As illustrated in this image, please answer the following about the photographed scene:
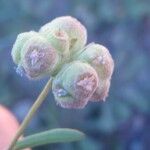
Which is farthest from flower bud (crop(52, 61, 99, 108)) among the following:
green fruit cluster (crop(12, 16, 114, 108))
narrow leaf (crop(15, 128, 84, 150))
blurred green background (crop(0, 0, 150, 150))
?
blurred green background (crop(0, 0, 150, 150))

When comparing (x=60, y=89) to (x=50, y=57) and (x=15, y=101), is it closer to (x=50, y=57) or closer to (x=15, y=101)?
Answer: (x=50, y=57)

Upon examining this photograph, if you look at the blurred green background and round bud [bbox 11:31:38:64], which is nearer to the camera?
round bud [bbox 11:31:38:64]

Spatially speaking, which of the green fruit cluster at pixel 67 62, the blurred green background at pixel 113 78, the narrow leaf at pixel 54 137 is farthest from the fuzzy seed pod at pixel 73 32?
the blurred green background at pixel 113 78

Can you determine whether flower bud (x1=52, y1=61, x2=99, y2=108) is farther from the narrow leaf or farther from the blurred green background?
the blurred green background

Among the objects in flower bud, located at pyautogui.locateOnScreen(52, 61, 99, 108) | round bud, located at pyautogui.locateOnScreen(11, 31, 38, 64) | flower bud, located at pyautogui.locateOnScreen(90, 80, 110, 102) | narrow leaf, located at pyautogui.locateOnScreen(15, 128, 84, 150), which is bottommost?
narrow leaf, located at pyautogui.locateOnScreen(15, 128, 84, 150)

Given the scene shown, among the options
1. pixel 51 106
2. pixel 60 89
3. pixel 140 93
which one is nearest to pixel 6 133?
Result: pixel 60 89

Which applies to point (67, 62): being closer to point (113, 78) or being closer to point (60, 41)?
point (60, 41)
